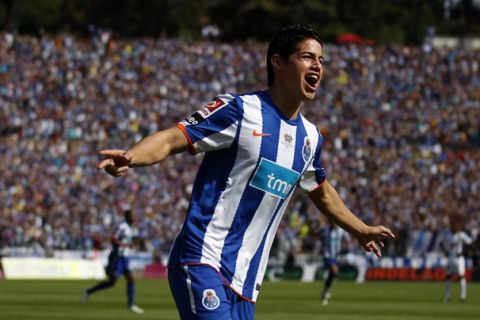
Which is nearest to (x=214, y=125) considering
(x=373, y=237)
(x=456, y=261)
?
(x=373, y=237)

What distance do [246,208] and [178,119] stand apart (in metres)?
47.1

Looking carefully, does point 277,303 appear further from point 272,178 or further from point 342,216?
point 272,178

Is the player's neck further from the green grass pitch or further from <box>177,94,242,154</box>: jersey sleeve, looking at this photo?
the green grass pitch

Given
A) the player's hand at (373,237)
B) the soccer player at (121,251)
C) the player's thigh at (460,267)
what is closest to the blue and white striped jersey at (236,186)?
the player's hand at (373,237)

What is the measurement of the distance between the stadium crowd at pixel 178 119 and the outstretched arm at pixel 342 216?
37850 millimetres

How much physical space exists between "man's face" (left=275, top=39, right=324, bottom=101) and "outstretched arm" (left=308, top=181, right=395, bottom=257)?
1132mm

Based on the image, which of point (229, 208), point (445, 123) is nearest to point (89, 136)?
point (445, 123)

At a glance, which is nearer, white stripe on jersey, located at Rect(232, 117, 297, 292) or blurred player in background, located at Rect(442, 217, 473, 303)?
white stripe on jersey, located at Rect(232, 117, 297, 292)

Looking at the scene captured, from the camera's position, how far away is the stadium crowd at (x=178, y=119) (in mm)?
49719

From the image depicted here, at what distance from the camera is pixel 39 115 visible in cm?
5400

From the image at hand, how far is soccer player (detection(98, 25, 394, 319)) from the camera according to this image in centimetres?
816

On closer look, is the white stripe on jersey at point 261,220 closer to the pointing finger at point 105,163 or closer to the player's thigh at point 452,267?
the pointing finger at point 105,163

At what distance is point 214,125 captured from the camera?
8.13 meters

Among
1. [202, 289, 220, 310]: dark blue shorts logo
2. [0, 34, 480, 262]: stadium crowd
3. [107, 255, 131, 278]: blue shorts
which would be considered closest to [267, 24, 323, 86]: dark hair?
[202, 289, 220, 310]: dark blue shorts logo
